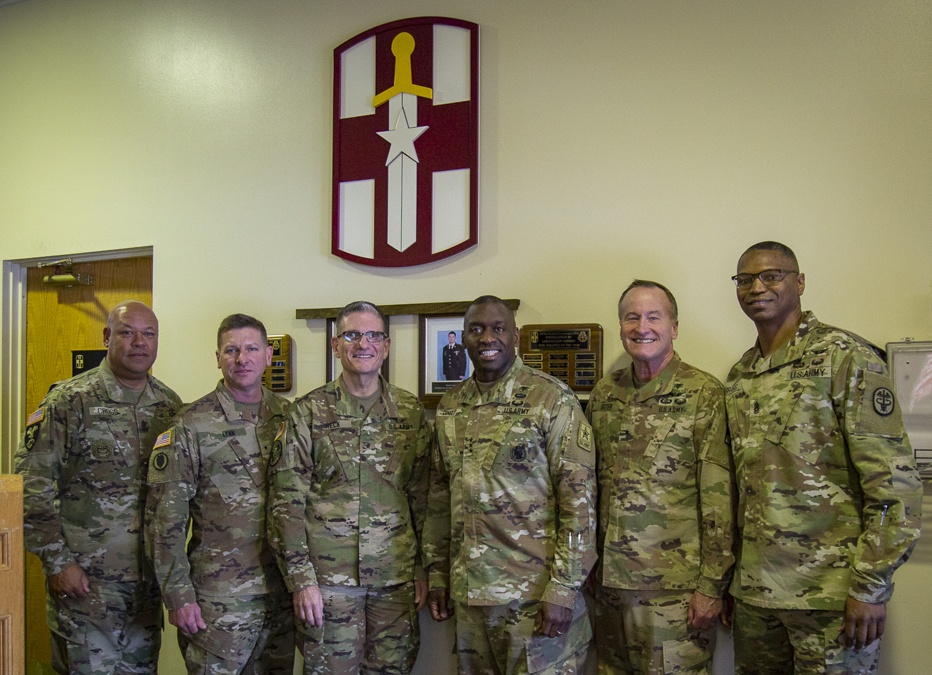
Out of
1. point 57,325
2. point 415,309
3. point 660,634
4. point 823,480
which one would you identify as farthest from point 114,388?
point 823,480

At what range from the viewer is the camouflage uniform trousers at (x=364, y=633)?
7.97ft

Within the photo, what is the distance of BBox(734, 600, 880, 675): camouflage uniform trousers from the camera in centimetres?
197

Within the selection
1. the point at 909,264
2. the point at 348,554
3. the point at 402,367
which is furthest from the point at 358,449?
the point at 909,264

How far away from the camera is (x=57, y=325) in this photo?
12.4ft

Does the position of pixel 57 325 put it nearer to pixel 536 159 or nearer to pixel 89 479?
pixel 89 479

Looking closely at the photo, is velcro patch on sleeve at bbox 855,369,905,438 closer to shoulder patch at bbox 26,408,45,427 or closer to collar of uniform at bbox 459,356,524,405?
collar of uniform at bbox 459,356,524,405

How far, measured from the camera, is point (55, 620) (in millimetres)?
2699

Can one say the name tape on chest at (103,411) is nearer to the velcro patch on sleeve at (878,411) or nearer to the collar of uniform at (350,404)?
the collar of uniform at (350,404)

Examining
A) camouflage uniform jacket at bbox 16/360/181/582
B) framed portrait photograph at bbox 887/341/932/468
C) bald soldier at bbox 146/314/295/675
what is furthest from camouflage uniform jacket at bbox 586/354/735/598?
camouflage uniform jacket at bbox 16/360/181/582

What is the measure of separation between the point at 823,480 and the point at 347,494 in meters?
1.45

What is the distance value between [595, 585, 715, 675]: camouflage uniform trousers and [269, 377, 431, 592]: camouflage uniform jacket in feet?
2.29

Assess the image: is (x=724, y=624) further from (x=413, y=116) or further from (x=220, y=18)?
(x=220, y=18)

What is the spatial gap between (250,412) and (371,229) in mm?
921

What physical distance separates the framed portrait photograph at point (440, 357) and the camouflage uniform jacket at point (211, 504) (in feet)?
2.09
